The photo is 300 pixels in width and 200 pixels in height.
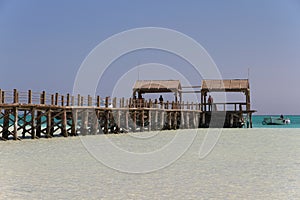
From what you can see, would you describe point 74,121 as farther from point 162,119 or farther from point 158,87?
point 158,87

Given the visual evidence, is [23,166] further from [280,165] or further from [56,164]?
[280,165]

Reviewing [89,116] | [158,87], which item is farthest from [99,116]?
[158,87]

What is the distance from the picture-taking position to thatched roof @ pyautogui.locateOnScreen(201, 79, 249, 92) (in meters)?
43.8

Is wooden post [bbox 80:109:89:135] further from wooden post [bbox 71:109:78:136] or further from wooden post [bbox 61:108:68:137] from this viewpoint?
wooden post [bbox 61:108:68:137]

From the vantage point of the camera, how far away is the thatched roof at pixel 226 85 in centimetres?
4378

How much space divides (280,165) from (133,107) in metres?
21.6

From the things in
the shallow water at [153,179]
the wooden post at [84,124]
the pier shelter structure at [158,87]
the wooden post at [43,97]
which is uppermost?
the pier shelter structure at [158,87]

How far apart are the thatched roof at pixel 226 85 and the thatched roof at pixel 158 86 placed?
296 centimetres

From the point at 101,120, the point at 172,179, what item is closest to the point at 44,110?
the point at 101,120

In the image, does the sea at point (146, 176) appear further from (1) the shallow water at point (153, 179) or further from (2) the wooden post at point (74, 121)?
(2) the wooden post at point (74, 121)

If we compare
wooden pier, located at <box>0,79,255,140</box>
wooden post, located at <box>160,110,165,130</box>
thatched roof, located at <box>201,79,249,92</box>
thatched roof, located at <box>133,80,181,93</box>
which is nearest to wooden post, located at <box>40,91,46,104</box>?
wooden pier, located at <box>0,79,255,140</box>

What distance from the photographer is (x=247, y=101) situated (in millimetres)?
43781

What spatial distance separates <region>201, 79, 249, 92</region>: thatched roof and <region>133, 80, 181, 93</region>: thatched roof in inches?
117

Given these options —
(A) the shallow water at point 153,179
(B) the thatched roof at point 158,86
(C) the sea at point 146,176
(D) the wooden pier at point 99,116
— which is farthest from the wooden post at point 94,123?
(B) the thatched roof at point 158,86
